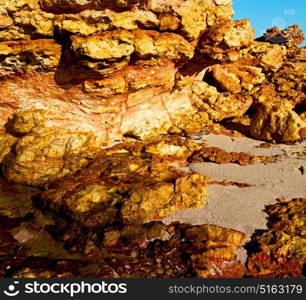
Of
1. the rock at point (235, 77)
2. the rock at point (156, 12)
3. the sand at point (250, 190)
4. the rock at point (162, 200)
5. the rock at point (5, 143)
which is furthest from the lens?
the rock at point (235, 77)

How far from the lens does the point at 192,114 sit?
3362cm

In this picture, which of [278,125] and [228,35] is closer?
[278,125]

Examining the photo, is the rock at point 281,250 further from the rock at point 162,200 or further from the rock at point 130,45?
the rock at point 130,45

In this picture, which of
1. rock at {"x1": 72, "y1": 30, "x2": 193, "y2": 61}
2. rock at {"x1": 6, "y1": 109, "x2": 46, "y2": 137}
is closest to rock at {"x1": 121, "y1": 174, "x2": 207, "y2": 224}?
rock at {"x1": 72, "y1": 30, "x2": 193, "y2": 61}

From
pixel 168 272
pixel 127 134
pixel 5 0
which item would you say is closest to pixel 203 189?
pixel 168 272

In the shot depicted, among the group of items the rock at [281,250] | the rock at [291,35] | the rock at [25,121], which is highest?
the rock at [291,35]

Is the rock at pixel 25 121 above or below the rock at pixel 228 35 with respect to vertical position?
below

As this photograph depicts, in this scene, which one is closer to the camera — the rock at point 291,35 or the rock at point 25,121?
the rock at point 25,121

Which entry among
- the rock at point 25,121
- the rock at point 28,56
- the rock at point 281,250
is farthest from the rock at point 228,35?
the rock at point 281,250

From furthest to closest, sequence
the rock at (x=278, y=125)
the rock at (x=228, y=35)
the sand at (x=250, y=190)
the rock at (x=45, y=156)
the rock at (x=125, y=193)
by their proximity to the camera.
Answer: the rock at (x=228, y=35) → the rock at (x=278, y=125) → the rock at (x=45, y=156) → the rock at (x=125, y=193) → the sand at (x=250, y=190)

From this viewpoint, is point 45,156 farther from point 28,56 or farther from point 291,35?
point 291,35

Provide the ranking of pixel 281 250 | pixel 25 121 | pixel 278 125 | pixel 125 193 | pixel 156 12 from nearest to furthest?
pixel 281 250 < pixel 125 193 < pixel 25 121 < pixel 156 12 < pixel 278 125

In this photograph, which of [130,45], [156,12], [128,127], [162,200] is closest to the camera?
[162,200]

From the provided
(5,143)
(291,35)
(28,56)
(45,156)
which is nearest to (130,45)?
(28,56)
